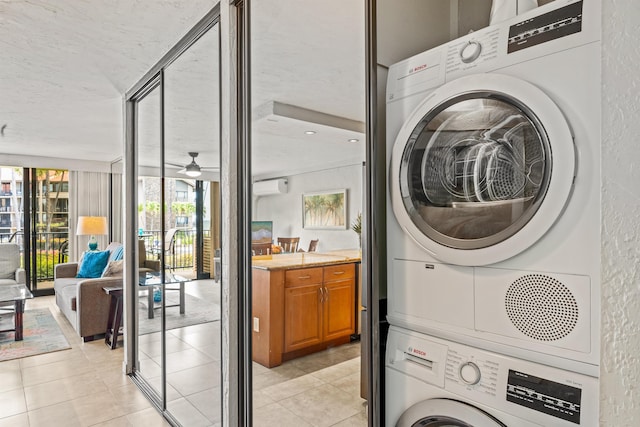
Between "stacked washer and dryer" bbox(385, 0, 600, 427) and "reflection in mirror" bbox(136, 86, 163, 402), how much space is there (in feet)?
6.92

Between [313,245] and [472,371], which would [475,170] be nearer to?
[472,371]

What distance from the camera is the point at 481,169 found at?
1079 mm

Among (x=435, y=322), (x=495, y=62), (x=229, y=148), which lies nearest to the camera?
(x=495, y=62)

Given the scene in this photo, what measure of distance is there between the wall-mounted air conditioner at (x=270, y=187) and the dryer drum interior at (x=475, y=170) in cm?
67

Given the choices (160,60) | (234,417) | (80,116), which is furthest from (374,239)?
(80,116)

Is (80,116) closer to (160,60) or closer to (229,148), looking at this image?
(160,60)

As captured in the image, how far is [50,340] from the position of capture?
4.09 meters

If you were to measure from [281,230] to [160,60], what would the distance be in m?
1.67

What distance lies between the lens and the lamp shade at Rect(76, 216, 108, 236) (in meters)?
6.52

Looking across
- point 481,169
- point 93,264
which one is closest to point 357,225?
point 481,169

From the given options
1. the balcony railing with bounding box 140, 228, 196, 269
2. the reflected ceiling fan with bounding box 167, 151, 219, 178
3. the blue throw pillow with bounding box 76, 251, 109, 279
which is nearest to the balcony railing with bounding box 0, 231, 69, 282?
the blue throw pillow with bounding box 76, 251, 109, 279

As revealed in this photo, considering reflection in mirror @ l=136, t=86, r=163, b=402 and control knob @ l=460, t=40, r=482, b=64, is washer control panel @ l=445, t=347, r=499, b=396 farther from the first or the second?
reflection in mirror @ l=136, t=86, r=163, b=402

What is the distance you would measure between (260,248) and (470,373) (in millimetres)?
1065

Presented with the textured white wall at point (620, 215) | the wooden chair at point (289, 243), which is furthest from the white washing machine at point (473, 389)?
the wooden chair at point (289, 243)
